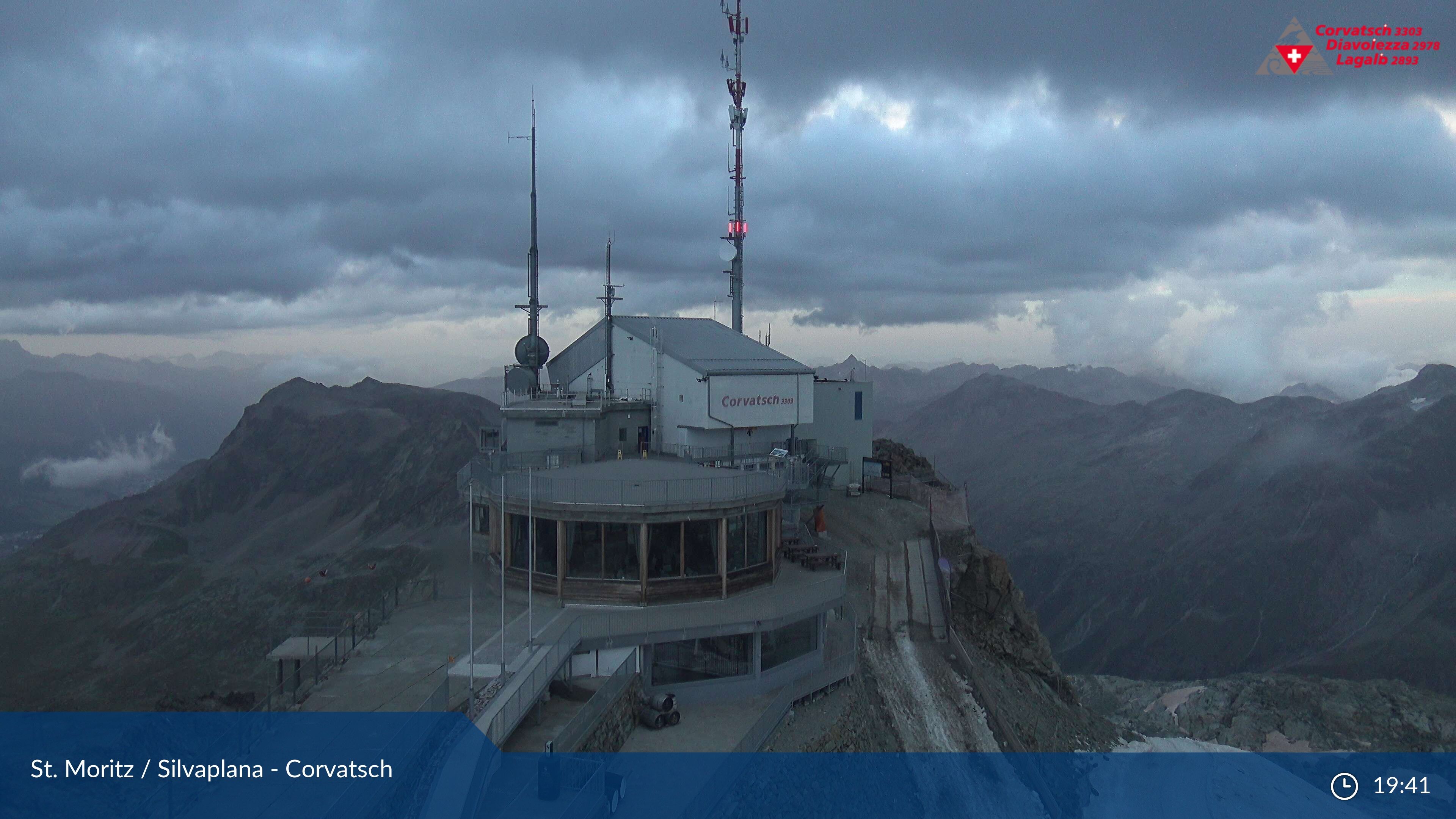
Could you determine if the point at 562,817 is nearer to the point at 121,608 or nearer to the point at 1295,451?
the point at 121,608

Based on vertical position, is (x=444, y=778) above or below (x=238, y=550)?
above

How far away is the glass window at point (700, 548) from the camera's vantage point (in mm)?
23688

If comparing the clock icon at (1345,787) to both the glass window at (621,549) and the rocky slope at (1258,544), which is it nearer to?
the glass window at (621,549)

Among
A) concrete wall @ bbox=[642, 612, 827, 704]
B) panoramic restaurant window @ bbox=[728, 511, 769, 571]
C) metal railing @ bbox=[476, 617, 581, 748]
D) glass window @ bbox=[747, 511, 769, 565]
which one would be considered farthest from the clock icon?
metal railing @ bbox=[476, 617, 581, 748]

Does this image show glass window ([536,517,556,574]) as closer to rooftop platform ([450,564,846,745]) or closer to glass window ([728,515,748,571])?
rooftop platform ([450,564,846,745])

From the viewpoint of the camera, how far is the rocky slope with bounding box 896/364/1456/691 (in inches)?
3939

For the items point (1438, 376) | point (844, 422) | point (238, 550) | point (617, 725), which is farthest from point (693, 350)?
point (1438, 376)

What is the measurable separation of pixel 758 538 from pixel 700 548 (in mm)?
2168

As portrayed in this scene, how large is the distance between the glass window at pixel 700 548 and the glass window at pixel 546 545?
357cm

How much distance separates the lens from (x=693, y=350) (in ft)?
131

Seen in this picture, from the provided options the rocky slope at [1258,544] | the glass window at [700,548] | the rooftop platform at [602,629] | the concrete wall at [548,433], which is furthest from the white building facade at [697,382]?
the rocky slope at [1258,544]

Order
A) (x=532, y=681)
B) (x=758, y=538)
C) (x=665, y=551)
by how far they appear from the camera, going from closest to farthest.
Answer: (x=532, y=681) < (x=665, y=551) < (x=758, y=538)

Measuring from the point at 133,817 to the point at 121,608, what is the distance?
254 ft

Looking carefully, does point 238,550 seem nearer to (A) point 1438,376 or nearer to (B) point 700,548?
(B) point 700,548
